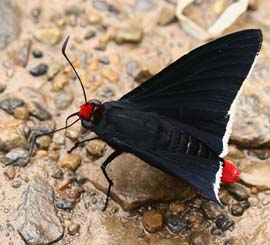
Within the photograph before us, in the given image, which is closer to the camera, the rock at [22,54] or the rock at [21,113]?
the rock at [21,113]

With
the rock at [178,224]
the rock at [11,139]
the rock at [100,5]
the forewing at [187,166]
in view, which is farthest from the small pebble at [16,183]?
the rock at [100,5]

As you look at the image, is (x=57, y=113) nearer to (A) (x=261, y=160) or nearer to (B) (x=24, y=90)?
(B) (x=24, y=90)

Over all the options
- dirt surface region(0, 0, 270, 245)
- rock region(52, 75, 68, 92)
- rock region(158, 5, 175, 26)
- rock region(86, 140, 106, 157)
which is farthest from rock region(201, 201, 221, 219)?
rock region(158, 5, 175, 26)

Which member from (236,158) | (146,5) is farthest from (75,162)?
(146,5)

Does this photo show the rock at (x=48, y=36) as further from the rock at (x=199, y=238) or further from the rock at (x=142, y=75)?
the rock at (x=199, y=238)

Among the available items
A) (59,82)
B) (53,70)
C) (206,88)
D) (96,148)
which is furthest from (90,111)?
(53,70)

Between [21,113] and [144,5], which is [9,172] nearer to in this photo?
[21,113]

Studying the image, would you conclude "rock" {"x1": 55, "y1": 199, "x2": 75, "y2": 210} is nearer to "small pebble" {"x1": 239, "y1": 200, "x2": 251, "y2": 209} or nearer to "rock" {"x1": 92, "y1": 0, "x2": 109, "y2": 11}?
"small pebble" {"x1": 239, "y1": 200, "x2": 251, "y2": 209}
